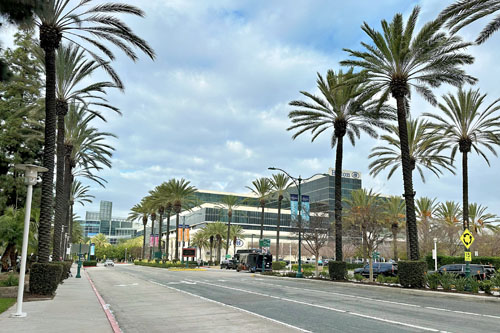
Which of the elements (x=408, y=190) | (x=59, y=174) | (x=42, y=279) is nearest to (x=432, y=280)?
(x=408, y=190)

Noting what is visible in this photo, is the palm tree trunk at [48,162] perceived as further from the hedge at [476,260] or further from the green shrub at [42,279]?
the hedge at [476,260]

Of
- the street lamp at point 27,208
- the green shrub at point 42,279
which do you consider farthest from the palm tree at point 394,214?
the street lamp at point 27,208

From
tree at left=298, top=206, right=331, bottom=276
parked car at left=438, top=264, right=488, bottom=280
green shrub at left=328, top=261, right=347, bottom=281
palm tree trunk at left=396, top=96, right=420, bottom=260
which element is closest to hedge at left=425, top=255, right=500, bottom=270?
tree at left=298, top=206, right=331, bottom=276

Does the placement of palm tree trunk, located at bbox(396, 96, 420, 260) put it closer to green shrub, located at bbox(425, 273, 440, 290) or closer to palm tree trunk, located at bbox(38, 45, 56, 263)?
green shrub, located at bbox(425, 273, 440, 290)

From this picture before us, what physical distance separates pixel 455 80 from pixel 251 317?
886 inches

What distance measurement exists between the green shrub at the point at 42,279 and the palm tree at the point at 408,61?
19.3m

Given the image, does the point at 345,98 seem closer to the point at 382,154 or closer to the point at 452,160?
the point at 382,154

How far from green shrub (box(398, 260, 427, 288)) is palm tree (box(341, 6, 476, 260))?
2.99 feet

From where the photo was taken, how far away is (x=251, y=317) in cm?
1266

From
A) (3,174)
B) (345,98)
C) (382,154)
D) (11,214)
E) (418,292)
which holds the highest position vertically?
(345,98)

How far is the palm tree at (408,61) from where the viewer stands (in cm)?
2509

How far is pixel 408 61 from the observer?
26562mm

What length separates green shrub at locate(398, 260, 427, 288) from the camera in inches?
935

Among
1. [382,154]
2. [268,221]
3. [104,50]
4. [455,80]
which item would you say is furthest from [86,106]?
[268,221]
